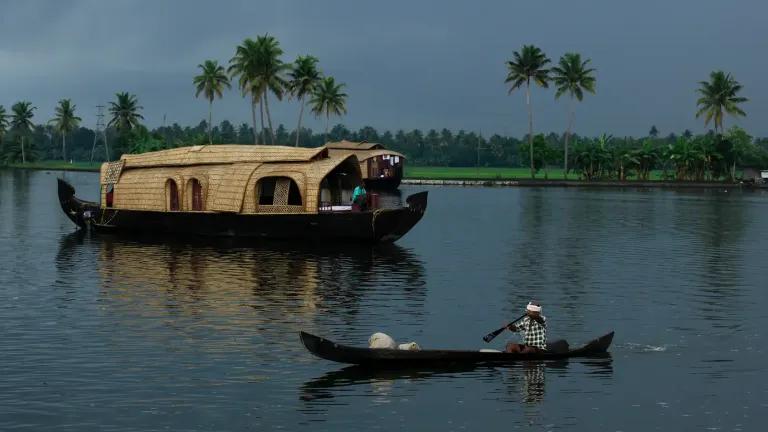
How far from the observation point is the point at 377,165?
10831 centimetres

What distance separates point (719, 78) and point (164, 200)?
9933 centimetres

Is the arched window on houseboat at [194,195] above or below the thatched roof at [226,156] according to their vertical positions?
below

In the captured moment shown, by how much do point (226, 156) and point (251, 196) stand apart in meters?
2.47

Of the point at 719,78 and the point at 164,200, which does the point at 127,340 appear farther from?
the point at 719,78

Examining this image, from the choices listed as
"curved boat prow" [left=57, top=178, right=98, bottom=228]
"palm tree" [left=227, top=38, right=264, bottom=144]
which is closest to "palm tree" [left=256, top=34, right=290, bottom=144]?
"palm tree" [left=227, top=38, right=264, bottom=144]

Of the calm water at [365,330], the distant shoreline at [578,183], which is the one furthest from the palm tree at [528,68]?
the calm water at [365,330]

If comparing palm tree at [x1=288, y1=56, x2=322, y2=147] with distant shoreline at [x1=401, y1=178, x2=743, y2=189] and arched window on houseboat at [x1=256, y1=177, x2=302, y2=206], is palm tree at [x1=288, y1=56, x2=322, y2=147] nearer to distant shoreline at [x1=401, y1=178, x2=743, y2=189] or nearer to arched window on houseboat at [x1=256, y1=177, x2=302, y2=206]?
distant shoreline at [x1=401, y1=178, x2=743, y2=189]

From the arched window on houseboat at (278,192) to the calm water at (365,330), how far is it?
2046 millimetres

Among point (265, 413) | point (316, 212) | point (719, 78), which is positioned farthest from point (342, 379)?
point (719, 78)

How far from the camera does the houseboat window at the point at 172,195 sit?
4522 cm

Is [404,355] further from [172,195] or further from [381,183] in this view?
[381,183]

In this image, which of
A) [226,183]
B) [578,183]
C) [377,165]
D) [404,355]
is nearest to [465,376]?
[404,355]

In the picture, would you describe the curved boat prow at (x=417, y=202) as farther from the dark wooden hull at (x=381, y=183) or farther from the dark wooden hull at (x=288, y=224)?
the dark wooden hull at (x=381, y=183)

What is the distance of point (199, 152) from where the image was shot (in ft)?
147
